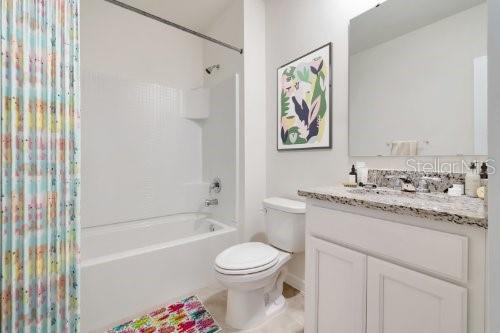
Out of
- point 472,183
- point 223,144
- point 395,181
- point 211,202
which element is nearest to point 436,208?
point 472,183

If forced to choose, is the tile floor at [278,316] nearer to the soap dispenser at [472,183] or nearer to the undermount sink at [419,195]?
the undermount sink at [419,195]

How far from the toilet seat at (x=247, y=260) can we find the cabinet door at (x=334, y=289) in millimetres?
323

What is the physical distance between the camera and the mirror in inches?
41.3

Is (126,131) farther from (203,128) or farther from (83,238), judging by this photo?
(83,238)

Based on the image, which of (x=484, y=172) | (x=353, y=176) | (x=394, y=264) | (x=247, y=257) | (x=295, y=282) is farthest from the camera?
(x=295, y=282)

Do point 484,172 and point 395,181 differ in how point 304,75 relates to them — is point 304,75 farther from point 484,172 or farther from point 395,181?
point 484,172

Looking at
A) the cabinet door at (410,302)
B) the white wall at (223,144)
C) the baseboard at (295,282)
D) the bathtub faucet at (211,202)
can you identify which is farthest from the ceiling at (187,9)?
the baseboard at (295,282)

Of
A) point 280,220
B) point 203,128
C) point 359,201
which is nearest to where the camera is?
point 359,201

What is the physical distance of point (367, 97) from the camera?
55.6 inches

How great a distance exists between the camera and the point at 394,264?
849 mm

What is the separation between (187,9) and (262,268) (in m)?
2.47

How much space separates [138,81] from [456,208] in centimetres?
259

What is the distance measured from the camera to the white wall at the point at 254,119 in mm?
2064

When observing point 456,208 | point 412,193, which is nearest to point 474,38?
point 412,193
